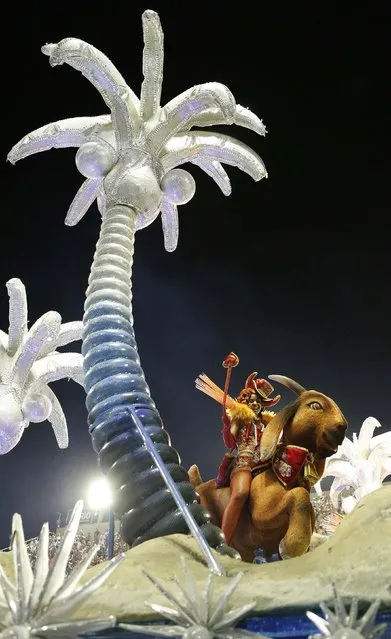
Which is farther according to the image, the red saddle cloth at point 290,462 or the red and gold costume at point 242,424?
the red and gold costume at point 242,424

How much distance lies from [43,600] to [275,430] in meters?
4.38

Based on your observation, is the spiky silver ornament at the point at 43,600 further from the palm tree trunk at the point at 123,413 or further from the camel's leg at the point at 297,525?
the camel's leg at the point at 297,525


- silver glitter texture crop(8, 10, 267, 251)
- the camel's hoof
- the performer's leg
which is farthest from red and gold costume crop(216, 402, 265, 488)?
silver glitter texture crop(8, 10, 267, 251)

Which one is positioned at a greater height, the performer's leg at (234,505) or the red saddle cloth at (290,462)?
the red saddle cloth at (290,462)

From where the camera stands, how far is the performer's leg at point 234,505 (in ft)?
22.7

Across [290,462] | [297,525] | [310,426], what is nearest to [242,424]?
[290,462]

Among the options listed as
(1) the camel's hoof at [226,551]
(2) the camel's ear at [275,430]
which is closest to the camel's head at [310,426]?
(2) the camel's ear at [275,430]

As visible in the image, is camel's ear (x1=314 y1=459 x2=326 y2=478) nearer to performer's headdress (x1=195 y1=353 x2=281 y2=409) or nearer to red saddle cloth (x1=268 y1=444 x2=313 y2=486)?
red saddle cloth (x1=268 y1=444 x2=313 y2=486)

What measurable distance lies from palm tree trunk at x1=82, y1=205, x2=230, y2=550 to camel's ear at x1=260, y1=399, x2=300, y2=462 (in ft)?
6.15

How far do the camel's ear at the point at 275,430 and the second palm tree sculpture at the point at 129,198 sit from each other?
1882mm

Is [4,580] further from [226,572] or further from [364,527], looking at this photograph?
[364,527]

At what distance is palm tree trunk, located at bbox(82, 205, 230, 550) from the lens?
5.03m

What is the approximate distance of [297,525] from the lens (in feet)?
20.8

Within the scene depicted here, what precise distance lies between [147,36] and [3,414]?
33.3 ft
